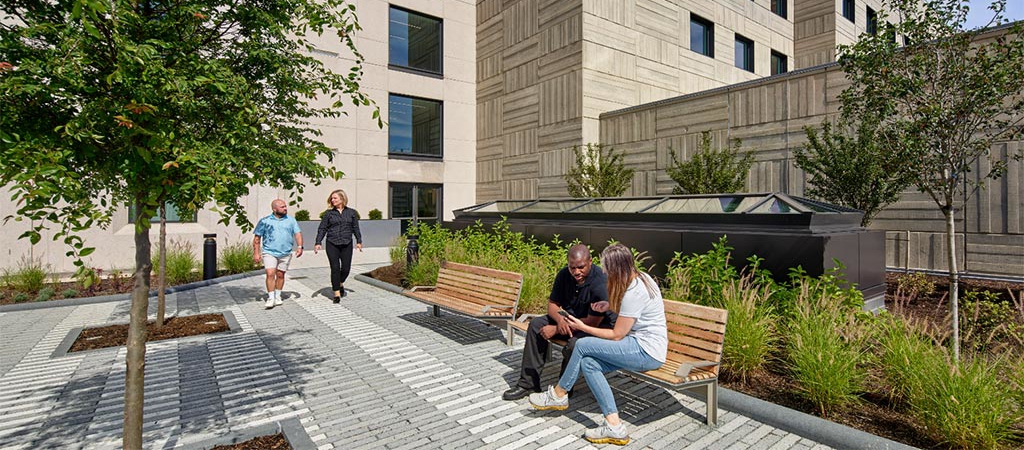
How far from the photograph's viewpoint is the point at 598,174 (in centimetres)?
1537

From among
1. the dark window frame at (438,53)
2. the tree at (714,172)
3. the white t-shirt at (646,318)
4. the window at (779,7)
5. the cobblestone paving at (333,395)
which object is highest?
the window at (779,7)

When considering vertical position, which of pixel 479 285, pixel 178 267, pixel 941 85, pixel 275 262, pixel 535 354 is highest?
pixel 941 85

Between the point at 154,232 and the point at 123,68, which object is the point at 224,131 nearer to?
the point at 123,68

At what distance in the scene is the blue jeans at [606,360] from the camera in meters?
3.65

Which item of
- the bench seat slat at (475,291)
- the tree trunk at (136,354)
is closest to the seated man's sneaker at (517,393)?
the bench seat slat at (475,291)

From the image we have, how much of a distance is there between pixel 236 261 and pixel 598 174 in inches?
398

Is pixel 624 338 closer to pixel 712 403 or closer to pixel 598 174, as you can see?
pixel 712 403

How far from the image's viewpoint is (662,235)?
25.0ft

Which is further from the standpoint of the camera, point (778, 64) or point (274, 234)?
point (778, 64)

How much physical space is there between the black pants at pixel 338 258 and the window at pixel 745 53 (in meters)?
18.8

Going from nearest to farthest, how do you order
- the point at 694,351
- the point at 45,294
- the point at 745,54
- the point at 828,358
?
the point at 828,358 < the point at 694,351 < the point at 45,294 < the point at 745,54

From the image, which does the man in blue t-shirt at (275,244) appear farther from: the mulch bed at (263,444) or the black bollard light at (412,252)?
the mulch bed at (263,444)

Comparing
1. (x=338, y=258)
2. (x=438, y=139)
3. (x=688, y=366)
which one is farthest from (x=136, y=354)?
(x=438, y=139)

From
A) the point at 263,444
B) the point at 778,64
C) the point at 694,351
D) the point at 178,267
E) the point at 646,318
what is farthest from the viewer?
the point at 778,64
